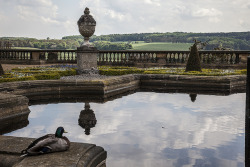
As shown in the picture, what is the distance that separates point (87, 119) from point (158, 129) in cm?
214

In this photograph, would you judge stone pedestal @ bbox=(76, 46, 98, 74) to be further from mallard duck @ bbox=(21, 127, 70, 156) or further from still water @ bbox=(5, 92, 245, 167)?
mallard duck @ bbox=(21, 127, 70, 156)

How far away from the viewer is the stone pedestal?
18703mm

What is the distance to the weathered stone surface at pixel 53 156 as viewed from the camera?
489cm

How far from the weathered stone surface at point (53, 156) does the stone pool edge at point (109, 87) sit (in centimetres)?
405

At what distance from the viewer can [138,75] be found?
17.8m

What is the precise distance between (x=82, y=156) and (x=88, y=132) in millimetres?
3130

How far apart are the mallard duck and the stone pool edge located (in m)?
4.70

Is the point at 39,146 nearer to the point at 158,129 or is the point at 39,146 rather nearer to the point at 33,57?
the point at 158,129

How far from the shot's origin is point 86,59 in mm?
18750

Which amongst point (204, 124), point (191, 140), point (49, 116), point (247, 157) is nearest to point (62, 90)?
point (49, 116)

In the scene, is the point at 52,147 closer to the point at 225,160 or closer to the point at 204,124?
the point at 225,160

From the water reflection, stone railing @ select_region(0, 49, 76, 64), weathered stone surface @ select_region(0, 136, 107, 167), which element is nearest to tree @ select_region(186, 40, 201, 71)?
stone railing @ select_region(0, 49, 76, 64)

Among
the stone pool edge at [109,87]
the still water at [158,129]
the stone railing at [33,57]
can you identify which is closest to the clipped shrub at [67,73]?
the stone pool edge at [109,87]

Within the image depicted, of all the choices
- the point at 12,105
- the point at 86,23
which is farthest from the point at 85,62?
the point at 12,105
